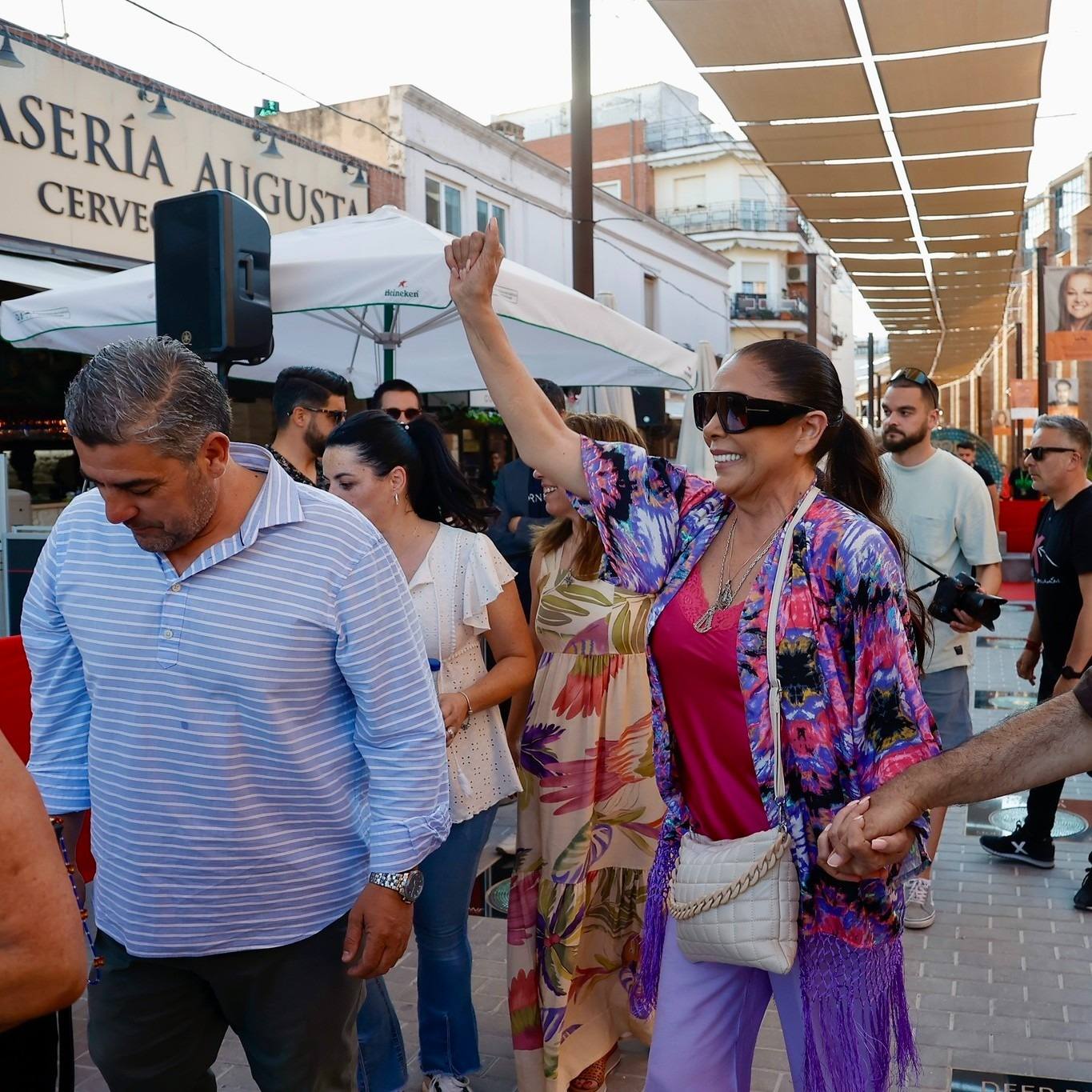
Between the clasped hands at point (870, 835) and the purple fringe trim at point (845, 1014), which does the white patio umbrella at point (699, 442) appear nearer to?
the purple fringe trim at point (845, 1014)

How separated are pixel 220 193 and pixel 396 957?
3751 mm

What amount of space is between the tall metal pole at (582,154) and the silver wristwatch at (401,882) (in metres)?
8.39

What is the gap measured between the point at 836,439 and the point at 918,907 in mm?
3024

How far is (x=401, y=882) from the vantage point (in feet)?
7.61

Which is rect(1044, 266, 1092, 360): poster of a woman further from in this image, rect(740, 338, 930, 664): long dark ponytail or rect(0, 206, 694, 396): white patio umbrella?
rect(740, 338, 930, 664): long dark ponytail

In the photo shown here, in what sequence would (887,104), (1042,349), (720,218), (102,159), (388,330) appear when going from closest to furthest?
1. (388,330)
2. (887,104)
3. (102,159)
4. (1042,349)
5. (720,218)

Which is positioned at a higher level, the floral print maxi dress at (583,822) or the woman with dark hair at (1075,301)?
the woman with dark hair at (1075,301)

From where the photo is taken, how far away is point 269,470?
8.07 feet

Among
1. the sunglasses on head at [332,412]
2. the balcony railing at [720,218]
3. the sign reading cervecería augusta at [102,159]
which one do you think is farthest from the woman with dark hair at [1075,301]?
the balcony railing at [720,218]

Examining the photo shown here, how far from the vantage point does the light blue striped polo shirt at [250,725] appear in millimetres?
2260

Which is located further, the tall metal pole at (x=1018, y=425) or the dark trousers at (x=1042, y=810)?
the tall metal pole at (x=1018, y=425)

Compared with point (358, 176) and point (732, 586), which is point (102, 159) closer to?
point (358, 176)

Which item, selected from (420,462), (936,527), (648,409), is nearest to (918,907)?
(936,527)

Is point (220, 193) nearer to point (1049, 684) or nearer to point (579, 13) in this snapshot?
point (1049, 684)
